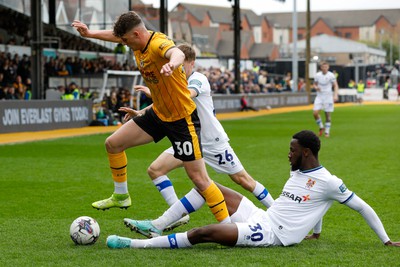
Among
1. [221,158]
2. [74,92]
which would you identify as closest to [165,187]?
[221,158]

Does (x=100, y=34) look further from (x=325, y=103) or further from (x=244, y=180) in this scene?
(x=325, y=103)

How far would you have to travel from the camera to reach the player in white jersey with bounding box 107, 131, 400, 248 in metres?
7.71

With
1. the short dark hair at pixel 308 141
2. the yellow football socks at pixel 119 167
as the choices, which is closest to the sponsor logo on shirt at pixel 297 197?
the short dark hair at pixel 308 141

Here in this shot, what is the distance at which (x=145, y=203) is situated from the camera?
11320 mm

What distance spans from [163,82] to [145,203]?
11.0 ft

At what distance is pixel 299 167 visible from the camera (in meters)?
7.84

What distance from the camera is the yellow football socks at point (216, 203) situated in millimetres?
8266

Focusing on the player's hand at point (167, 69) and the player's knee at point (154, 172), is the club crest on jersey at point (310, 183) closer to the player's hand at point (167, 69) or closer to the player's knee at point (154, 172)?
the player's hand at point (167, 69)

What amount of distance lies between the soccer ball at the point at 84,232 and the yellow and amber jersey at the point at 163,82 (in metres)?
1.25

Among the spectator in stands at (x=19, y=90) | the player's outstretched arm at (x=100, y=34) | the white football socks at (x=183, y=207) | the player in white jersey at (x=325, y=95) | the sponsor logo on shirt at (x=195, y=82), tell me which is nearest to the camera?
the white football socks at (x=183, y=207)

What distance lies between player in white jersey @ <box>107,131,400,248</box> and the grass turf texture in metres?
0.11

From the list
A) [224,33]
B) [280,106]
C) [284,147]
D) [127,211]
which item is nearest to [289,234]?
[127,211]

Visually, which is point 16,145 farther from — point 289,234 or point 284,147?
point 289,234

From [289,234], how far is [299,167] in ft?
1.97
